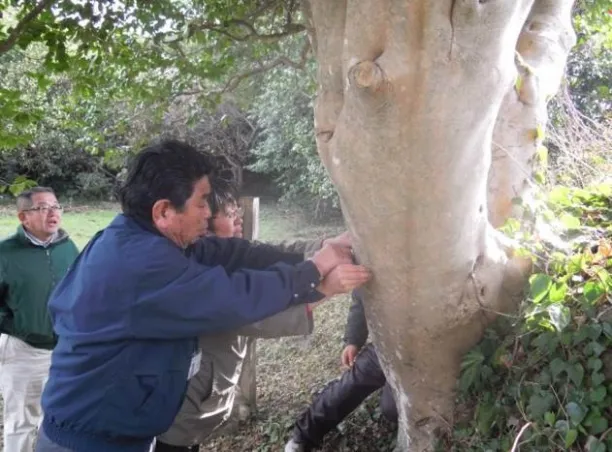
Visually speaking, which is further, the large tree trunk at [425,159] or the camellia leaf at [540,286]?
the camellia leaf at [540,286]

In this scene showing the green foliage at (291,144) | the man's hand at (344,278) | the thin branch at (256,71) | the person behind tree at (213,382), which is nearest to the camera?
the man's hand at (344,278)

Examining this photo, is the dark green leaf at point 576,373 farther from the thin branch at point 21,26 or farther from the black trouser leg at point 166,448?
the thin branch at point 21,26

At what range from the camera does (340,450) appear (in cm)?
424

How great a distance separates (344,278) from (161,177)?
2.85 ft

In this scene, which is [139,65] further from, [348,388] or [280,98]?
[280,98]

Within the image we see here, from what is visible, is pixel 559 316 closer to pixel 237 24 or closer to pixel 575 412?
pixel 575 412

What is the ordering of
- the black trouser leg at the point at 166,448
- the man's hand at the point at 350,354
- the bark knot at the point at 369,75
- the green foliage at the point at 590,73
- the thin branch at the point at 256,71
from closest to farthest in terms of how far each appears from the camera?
the bark knot at the point at 369,75 < the black trouser leg at the point at 166,448 < the man's hand at the point at 350,354 < the thin branch at the point at 256,71 < the green foliage at the point at 590,73

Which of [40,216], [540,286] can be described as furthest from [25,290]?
[540,286]

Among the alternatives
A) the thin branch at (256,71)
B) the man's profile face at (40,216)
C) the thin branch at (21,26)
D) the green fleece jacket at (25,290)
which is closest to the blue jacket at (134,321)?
the thin branch at (21,26)

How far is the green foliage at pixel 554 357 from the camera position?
6.90 ft

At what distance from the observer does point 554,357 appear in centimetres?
227

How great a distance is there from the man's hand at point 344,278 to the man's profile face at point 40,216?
318 centimetres

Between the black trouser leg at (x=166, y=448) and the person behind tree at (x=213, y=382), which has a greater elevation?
the person behind tree at (x=213, y=382)

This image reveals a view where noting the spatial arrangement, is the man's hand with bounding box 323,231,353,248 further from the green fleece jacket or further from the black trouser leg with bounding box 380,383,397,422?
the green fleece jacket
